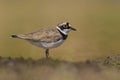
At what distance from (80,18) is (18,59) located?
16.1 feet

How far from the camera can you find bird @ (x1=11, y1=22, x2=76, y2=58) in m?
13.4

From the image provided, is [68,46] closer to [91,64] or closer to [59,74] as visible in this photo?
[91,64]

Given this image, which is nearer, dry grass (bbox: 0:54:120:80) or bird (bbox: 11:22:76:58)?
dry grass (bbox: 0:54:120:80)

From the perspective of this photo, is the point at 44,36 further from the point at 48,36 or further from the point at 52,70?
the point at 52,70

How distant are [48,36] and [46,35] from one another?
7 cm

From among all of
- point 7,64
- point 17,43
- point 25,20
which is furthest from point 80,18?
point 7,64

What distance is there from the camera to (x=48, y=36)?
44.7 ft

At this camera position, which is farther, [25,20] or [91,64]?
[25,20]

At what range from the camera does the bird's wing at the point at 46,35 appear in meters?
13.4

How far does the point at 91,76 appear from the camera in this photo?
473 inches

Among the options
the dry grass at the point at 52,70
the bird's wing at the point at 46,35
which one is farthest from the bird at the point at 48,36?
the dry grass at the point at 52,70

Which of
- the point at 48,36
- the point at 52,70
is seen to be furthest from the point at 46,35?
the point at 52,70

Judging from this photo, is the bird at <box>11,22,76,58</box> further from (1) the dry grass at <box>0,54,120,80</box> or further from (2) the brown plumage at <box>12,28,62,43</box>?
(1) the dry grass at <box>0,54,120,80</box>

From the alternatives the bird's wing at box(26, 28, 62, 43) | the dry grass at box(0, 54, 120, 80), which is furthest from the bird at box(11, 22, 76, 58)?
the dry grass at box(0, 54, 120, 80)
